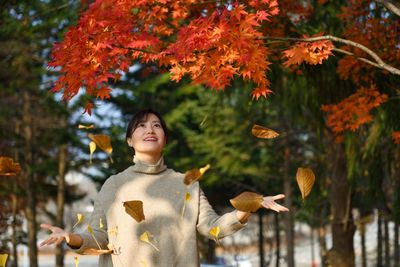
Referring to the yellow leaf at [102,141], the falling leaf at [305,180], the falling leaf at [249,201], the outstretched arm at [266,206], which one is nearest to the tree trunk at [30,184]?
the yellow leaf at [102,141]

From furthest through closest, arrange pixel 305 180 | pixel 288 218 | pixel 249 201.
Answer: pixel 288 218
pixel 305 180
pixel 249 201

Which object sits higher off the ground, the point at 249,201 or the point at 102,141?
the point at 102,141

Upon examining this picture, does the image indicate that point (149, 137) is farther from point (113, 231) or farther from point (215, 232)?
point (215, 232)

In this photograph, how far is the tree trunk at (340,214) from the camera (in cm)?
1249

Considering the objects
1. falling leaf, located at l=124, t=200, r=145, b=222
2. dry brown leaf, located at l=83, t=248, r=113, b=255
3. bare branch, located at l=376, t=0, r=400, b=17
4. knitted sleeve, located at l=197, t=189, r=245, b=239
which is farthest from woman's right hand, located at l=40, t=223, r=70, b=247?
bare branch, located at l=376, t=0, r=400, b=17

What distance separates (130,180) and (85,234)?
40cm

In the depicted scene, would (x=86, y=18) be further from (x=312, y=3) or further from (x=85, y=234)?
(x=312, y=3)

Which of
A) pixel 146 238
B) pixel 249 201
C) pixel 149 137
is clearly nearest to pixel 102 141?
pixel 149 137

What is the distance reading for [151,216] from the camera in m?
3.74

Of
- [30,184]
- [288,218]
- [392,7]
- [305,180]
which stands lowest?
[288,218]

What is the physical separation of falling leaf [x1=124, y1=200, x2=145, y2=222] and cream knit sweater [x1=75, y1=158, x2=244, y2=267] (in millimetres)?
182

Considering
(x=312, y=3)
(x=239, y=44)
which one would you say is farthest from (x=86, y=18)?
(x=312, y=3)

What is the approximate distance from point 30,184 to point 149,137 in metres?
14.5

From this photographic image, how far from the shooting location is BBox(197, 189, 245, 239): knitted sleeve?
144 inches
